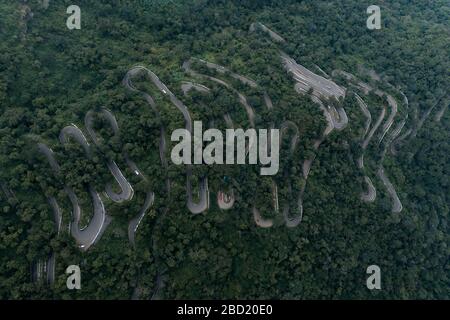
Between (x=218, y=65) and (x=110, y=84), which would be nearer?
(x=110, y=84)

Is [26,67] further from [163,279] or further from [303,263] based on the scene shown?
[303,263]

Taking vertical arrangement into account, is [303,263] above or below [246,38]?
below

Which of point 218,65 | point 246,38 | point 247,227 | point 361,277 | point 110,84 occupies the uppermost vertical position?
point 246,38

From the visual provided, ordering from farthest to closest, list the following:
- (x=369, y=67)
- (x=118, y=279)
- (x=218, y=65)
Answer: (x=369, y=67) → (x=218, y=65) → (x=118, y=279)

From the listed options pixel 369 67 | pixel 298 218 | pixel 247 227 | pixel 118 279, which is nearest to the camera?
pixel 118 279

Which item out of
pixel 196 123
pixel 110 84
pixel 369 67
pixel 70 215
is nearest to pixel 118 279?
pixel 70 215

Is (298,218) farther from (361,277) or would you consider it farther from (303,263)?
(361,277)
